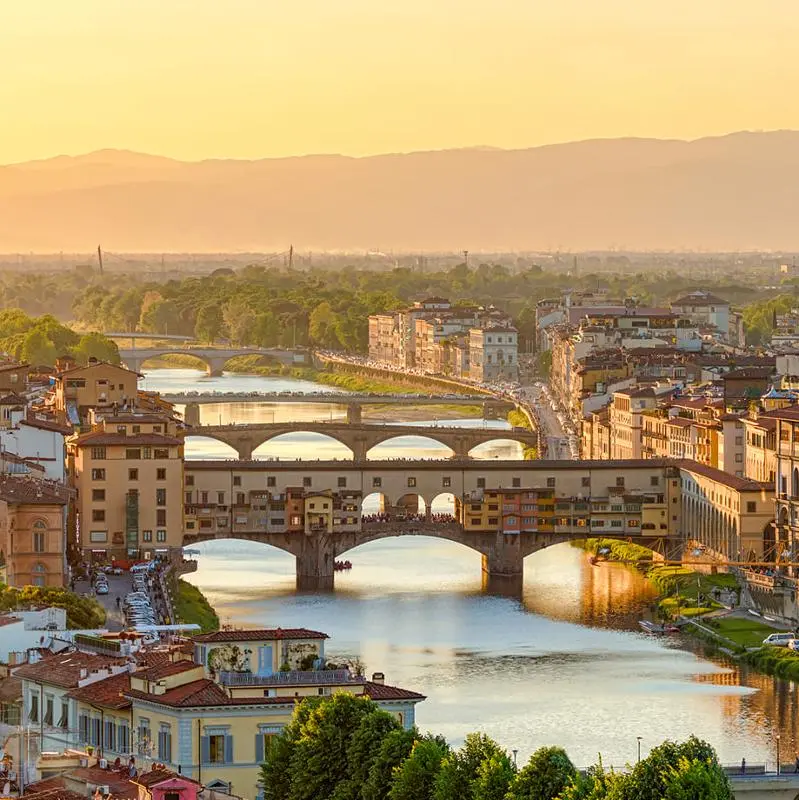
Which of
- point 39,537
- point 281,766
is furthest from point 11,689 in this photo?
point 39,537

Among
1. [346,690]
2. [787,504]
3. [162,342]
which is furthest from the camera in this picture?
[162,342]

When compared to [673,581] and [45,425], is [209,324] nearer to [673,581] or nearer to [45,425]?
[45,425]

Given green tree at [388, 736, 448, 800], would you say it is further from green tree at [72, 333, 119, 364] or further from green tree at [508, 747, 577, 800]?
green tree at [72, 333, 119, 364]

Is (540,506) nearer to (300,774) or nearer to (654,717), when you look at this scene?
(654,717)

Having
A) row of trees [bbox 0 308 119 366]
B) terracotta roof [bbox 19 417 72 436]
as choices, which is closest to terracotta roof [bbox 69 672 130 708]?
terracotta roof [bbox 19 417 72 436]

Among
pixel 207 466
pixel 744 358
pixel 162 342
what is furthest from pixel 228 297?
pixel 207 466

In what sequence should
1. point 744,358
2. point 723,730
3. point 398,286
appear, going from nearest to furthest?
point 723,730, point 744,358, point 398,286
